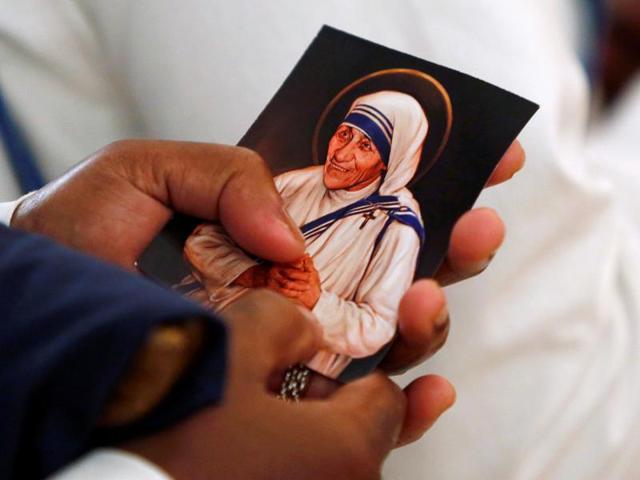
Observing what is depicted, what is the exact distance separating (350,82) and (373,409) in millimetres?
273

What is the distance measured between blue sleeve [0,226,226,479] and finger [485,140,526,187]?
12.4 inches

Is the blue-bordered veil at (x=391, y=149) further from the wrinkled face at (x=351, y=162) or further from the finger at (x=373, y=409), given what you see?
the finger at (x=373, y=409)

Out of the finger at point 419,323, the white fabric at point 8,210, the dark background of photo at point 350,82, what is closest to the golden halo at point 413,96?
the dark background of photo at point 350,82

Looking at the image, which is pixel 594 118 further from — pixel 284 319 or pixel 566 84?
pixel 284 319

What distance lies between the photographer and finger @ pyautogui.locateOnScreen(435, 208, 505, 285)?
50cm

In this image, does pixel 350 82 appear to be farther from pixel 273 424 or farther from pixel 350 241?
pixel 273 424

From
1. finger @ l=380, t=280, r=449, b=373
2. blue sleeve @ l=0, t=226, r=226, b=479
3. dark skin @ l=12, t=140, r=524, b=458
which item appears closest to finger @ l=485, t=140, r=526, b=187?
dark skin @ l=12, t=140, r=524, b=458

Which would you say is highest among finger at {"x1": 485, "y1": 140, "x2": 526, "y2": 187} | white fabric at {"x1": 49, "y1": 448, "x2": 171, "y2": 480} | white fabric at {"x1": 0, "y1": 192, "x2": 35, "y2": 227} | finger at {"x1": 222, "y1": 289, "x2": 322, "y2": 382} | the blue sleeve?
finger at {"x1": 485, "y1": 140, "x2": 526, "y2": 187}

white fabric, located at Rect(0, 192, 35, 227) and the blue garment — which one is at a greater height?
the blue garment

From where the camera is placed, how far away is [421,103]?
58 centimetres

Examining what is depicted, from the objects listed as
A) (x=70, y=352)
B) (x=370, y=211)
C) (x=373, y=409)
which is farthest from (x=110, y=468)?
(x=370, y=211)

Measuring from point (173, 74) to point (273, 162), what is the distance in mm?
175

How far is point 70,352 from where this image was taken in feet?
1.01

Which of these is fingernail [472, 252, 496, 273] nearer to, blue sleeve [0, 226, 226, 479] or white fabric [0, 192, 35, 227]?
blue sleeve [0, 226, 226, 479]
